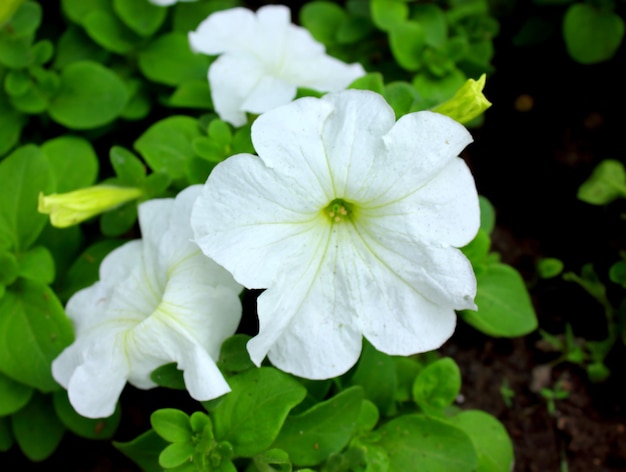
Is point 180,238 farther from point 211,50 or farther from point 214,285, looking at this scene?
point 211,50

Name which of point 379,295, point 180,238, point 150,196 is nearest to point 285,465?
point 379,295

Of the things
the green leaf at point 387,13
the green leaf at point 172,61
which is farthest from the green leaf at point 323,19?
the green leaf at point 172,61

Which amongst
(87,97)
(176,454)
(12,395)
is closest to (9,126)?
(87,97)

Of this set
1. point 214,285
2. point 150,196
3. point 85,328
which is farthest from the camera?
point 150,196

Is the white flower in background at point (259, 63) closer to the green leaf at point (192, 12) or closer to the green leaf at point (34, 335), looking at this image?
the green leaf at point (192, 12)

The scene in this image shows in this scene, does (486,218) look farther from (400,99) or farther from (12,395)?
(12,395)
